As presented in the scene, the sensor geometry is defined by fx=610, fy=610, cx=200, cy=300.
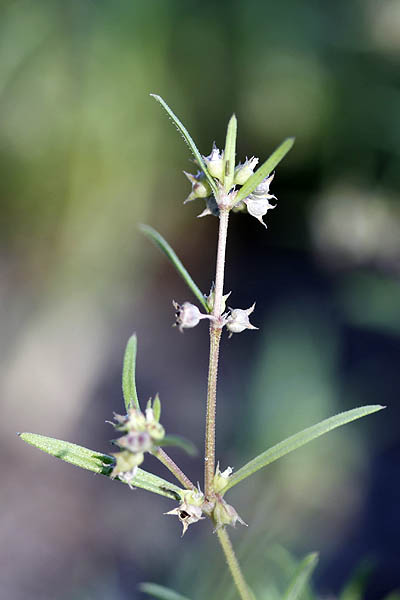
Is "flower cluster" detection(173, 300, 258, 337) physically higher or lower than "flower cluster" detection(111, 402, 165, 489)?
higher

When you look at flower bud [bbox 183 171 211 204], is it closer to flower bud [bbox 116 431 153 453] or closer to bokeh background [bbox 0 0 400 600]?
flower bud [bbox 116 431 153 453]

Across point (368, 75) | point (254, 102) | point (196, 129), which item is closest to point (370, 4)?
point (368, 75)

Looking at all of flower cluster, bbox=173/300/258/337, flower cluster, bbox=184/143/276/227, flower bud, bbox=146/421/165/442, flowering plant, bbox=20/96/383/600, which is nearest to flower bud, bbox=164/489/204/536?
flowering plant, bbox=20/96/383/600

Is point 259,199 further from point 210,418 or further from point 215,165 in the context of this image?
point 210,418

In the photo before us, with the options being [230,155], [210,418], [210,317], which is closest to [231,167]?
[230,155]

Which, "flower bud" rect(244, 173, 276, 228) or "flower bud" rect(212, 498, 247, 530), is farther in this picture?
"flower bud" rect(244, 173, 276, 228)

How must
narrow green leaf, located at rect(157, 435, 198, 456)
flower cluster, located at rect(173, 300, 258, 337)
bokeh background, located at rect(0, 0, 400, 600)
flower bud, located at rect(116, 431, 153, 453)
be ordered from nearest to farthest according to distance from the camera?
narrow green leaf, located at rect(157, 435, 198, 456) < flower bud, located at rect(116, 431, 153, 453) < flower cluster, located at rect(173, 300, 258, 337) < bokeh background, located at rect(0, 0, 400, 600)

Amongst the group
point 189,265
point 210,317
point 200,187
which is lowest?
point 210,317

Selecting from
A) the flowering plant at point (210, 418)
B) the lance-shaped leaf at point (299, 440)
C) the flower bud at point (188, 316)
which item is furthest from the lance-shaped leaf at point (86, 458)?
the flower bud at point (188, 316)
